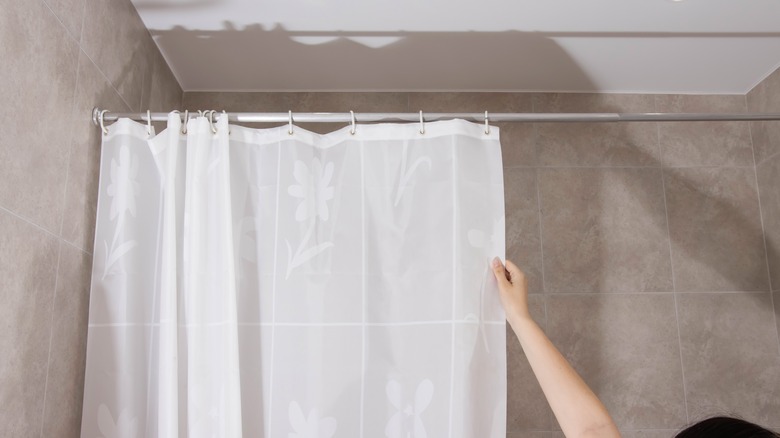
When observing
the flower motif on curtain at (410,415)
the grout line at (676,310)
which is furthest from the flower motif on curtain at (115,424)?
the grout line at (676,310)

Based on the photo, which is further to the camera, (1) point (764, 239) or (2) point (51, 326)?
(1) point (764, 239)

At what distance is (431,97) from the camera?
2307 mm

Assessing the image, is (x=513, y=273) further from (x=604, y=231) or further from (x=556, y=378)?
(x=604, y=231)

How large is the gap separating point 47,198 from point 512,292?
930 millimetres

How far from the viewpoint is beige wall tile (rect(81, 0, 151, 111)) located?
1498mm

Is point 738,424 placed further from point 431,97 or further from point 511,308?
point 431,97

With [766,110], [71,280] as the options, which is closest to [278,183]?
[71,280]

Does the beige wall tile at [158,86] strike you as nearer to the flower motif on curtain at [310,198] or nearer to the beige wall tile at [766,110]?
the flower motif on curtain at [310,198]

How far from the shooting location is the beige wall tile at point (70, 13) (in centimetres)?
133

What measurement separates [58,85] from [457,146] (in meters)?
0.82

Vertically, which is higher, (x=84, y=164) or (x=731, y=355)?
(x=84, y=164)

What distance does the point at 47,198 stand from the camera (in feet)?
4.16

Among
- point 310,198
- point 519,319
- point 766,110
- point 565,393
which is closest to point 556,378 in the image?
point 565,393

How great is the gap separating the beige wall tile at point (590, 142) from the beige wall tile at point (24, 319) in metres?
1.56
